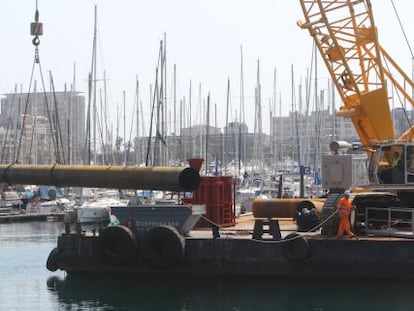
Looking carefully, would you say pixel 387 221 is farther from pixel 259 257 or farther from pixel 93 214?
pixel 93 214

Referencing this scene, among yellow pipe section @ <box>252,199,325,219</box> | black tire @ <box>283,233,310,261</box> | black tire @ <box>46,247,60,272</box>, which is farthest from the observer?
yellow pipe section @ <box>252,199,325,219</box>

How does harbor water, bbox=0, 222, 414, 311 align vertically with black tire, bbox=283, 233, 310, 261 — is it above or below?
below

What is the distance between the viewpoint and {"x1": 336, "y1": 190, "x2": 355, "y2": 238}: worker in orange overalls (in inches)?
1134

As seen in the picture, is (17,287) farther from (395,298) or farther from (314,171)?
(314,171)

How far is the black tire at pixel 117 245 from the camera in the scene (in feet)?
99.9

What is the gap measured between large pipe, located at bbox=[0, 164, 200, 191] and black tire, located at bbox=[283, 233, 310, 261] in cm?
428

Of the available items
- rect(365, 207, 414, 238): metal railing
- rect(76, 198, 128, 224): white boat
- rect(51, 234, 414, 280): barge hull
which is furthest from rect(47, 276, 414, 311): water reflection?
rect(76, 198, 128, 224): white boat

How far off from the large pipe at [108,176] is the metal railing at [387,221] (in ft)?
21.2

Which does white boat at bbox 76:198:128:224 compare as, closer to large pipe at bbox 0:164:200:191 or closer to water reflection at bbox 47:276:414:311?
large pipe at bbox 0:164:200:191

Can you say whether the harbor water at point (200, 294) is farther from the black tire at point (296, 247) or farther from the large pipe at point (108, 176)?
the large pipe at point (108, 176)

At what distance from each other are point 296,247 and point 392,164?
16.3ft

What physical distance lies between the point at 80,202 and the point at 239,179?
1652 centimetres

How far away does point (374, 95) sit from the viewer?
34.4 m

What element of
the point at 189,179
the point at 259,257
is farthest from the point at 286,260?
the point at 189,179
